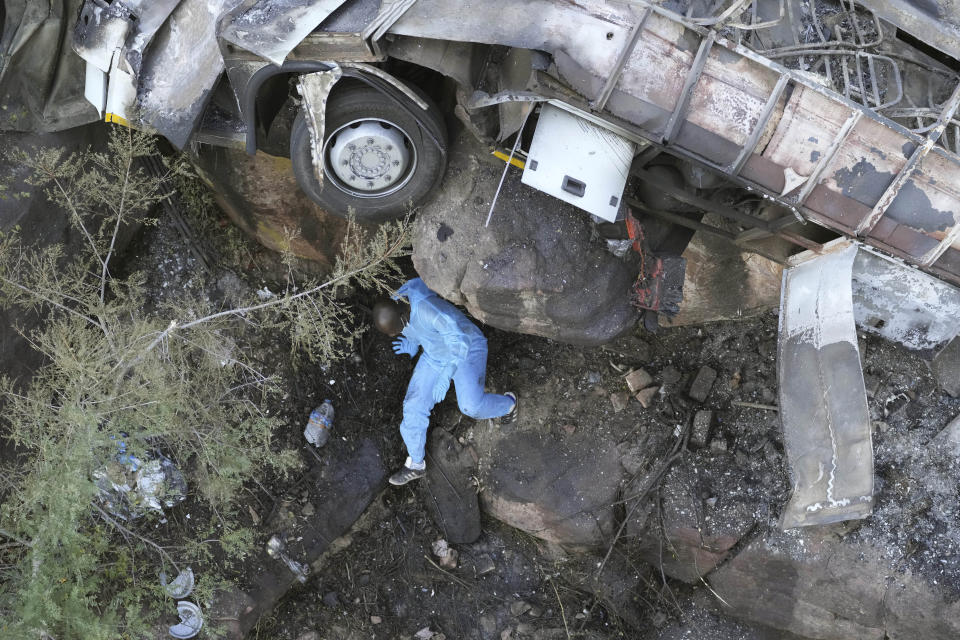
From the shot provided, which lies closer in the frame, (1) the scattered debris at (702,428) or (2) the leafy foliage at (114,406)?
(2) the leafy foliage at (114,406)

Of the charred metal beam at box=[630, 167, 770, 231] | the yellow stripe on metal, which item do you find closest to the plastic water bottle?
the yellow stripe on metal

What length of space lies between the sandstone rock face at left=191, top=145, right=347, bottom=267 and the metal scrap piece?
115 cm

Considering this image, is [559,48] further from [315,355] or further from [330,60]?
[315,355]

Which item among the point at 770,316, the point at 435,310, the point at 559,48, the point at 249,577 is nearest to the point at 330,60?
the point at 559,48

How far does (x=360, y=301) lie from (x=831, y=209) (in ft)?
10.7

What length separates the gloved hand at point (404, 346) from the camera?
5.31m

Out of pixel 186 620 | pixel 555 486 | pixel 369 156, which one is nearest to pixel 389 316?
pixel 369 156

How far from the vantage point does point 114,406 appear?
4.22 m

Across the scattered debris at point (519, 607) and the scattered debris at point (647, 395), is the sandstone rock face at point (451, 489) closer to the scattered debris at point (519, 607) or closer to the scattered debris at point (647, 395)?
the scattered debris at point (519, 607)

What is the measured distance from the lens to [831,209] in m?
3.45

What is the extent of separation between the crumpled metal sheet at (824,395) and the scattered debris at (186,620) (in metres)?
3.82

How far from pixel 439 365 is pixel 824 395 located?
2369mm

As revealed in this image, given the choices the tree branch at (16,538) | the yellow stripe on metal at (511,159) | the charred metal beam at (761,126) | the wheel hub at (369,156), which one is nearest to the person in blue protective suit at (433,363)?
the wheel hub at (369,156)

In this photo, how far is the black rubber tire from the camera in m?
3.85
